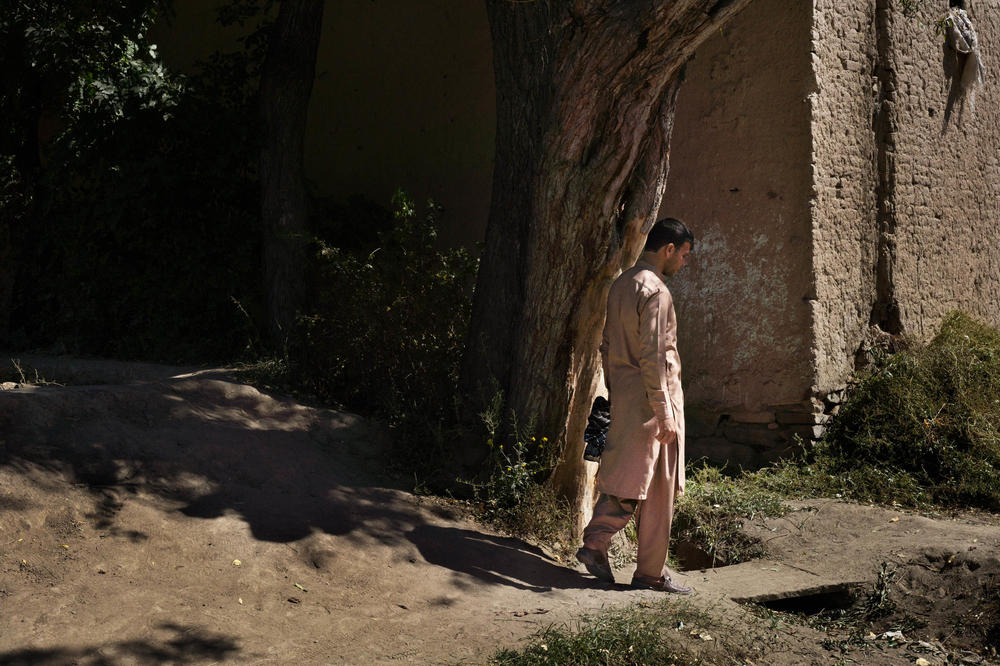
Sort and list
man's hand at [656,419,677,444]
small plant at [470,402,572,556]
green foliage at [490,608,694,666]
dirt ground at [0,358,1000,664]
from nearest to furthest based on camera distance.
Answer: green foliage at [490,608,694,666] < dirt ground at [0,358,1000,664] < man's hand at [656,419,677,444] < small plant at [470,402,572,556]

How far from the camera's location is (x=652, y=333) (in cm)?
448

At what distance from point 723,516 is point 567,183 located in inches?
97.0

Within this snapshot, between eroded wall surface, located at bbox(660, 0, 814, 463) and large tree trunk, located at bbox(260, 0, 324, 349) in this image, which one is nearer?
eroded wall surface, located at bbox(660, 0, 814, 463)

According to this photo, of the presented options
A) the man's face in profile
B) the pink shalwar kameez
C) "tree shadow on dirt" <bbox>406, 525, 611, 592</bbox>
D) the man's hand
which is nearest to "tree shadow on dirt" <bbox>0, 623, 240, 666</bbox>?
"tree shadow on dirt" <bbox>406, 525, 611, 592</bbox>

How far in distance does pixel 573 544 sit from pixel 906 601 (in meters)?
1.75

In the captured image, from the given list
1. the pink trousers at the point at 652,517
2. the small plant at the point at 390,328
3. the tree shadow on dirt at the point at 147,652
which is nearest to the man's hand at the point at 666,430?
the pink trousers at the point at 652,517

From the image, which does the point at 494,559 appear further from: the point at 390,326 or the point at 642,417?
the point at 390,326

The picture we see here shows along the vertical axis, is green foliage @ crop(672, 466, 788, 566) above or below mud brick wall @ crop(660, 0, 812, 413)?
below

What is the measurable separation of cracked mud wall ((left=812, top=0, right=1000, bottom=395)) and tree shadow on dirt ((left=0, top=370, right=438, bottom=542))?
352 centimetres

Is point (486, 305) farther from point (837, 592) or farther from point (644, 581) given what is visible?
point (837, 592)

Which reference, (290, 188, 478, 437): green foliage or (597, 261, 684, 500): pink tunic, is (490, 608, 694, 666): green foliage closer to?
(597, 261, 684, 500): pink tunic

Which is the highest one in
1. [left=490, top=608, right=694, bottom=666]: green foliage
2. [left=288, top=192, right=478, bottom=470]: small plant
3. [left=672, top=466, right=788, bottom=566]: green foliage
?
[left=288, top=192, right=478, bottom=470]: small plant

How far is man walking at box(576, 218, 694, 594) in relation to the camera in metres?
4.49

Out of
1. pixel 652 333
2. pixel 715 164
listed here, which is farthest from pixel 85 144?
pixel 652 333
